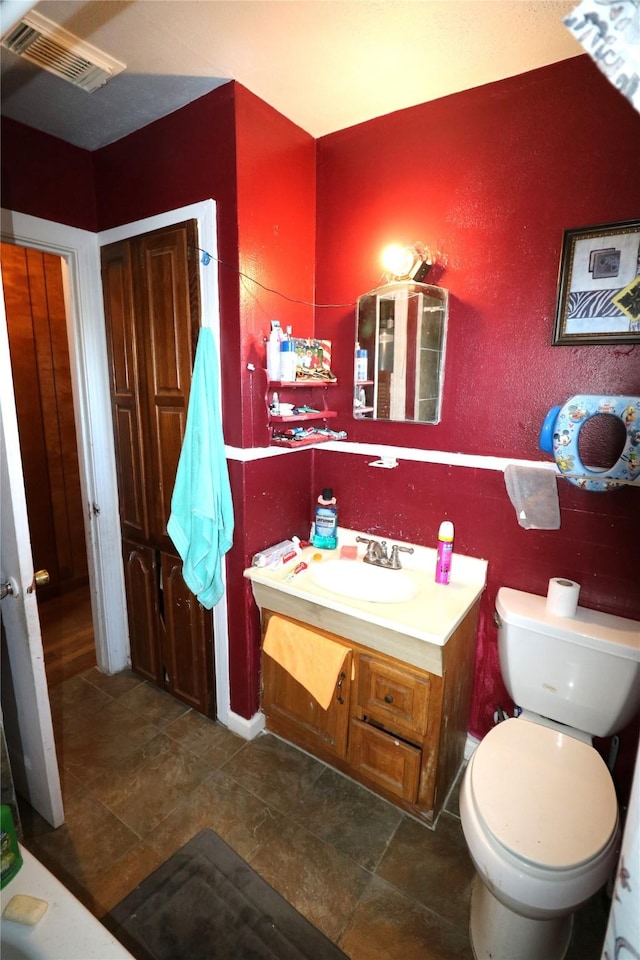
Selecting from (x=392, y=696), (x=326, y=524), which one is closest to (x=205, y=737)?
(x=392, y=696)

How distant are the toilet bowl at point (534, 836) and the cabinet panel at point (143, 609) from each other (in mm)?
1536

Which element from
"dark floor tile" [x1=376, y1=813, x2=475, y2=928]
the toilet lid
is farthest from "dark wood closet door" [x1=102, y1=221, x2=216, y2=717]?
the toilet lid

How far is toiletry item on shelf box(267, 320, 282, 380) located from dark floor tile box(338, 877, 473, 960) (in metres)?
1.73

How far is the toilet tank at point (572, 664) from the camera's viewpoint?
136 centimetres

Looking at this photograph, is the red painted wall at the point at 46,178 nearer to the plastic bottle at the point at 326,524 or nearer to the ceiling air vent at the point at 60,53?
the ceiling air vent at the point at 60,53

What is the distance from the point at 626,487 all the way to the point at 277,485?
1.25m

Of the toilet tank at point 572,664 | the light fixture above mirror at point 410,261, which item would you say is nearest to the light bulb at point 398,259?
the light fixture above mirror at point 410,261

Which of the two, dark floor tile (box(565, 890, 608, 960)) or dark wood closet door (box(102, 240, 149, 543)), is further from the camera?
dark wood closet door (box(102, 240, 149, 543))

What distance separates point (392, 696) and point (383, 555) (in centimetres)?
53

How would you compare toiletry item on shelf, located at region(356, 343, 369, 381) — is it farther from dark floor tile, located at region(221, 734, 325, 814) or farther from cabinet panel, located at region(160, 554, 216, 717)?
dark floor tile, located at region(221, 734, 325, 814)

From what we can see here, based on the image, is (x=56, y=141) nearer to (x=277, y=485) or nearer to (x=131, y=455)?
(x=131, y=455)

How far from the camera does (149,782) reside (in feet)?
5.82

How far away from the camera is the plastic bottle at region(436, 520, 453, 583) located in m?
1.69

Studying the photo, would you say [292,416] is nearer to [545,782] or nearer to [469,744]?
[545,782]
